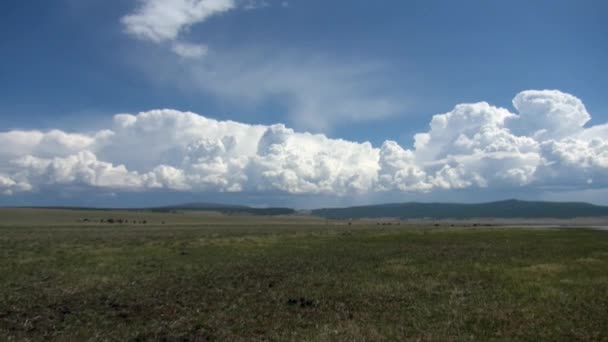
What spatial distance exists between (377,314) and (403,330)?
2338mm

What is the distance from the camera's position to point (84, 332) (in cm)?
1494

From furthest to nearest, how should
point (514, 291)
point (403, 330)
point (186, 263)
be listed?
point (186, 263), point (514, 291), point (403, 330)

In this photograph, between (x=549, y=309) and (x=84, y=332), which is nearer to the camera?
(x=84, y=332)

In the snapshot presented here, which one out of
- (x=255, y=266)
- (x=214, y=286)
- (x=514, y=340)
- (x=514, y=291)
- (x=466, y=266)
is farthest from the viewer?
(x=255, y=266)

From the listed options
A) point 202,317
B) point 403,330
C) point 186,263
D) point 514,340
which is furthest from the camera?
point 186,263

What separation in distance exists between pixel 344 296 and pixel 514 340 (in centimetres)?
863

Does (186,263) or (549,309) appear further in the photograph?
(186,263)

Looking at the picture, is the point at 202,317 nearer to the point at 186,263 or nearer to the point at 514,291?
the point at 514,291

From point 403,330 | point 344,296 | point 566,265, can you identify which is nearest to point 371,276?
point 344,296

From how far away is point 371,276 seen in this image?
25844mm

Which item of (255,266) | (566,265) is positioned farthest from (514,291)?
(255,266)

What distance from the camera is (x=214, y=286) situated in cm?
2350

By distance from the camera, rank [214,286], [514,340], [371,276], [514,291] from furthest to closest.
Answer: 1. [371,276]
2. [214,286]
3. [514,291]
4. [514,340]

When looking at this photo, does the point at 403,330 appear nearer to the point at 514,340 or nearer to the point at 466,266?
the point at 514,340
